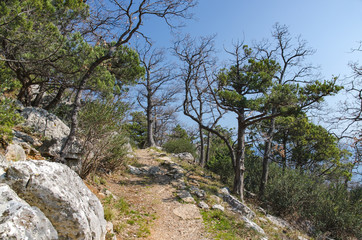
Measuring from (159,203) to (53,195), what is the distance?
423 cm

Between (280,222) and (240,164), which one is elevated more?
(240,164)

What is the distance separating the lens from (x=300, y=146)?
15.2 m

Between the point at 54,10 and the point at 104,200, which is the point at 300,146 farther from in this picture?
the point at 54,10

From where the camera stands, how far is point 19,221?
1852 mm

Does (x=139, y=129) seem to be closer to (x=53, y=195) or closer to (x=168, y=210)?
(x=168, y=210)

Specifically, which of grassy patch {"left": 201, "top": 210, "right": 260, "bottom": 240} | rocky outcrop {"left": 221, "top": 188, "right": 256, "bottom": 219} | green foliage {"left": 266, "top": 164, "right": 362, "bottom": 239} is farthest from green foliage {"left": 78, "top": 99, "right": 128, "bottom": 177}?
green foliage {"left": 266, "top": 164, "right": 362, "bottom": 239}

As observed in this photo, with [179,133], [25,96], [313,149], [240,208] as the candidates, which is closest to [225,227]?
[240,208]

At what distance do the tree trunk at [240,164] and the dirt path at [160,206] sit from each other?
284 cm

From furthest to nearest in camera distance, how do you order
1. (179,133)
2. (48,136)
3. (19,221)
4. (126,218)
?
(179,133) → (48,136) → (126,218) → (19,221)

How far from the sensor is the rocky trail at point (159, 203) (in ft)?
16.4

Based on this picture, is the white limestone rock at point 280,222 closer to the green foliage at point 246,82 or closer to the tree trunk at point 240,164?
the tree trunk at point 240,164

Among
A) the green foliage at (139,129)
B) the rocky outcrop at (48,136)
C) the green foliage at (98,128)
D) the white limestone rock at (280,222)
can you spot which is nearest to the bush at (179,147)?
the green foliage at (139,129)

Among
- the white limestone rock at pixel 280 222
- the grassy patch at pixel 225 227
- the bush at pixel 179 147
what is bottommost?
the white limestone rock at pixel 280 222

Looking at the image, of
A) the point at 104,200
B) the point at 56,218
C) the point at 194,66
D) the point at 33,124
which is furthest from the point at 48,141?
the point at 194,66
